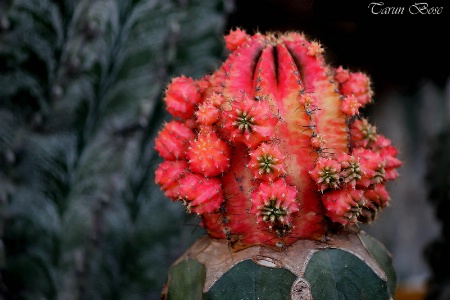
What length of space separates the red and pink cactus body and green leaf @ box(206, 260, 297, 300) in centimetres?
6

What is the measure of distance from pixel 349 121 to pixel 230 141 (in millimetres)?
232

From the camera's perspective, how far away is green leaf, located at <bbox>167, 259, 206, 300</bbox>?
2.85 feet

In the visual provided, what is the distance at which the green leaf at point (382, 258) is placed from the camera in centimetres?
91

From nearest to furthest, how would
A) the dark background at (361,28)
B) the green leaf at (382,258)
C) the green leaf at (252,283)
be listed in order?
1. the green leaf at (252,283)
2. the green leaf at (382,258)
3. the dark background at (361,28)

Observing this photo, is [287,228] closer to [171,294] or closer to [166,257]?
[171,294]

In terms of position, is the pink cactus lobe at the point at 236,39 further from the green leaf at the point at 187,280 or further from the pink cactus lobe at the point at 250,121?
the green leaf at the point at 187,280

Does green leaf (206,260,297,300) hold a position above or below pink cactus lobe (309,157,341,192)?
below

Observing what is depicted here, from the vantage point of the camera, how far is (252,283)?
814 millimetres

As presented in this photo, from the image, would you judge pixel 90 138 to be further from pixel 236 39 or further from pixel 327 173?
pixel 327 173

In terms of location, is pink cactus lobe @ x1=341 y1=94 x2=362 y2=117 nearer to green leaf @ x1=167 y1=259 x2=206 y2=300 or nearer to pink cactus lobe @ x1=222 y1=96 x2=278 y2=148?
pink cactus lobe @ x1=222 y1=96 x2=278 y2=148

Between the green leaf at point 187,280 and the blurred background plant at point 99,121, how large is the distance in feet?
2.12

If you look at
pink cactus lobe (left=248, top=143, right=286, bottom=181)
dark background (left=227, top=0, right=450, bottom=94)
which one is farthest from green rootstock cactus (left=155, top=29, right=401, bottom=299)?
dark background (left=227, top=0, right=450, bottom=94)

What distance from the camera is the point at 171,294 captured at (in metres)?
0.93

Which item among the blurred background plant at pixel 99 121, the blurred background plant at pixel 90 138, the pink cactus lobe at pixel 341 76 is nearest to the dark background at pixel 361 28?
the blurred background plant at pixel 99 121
